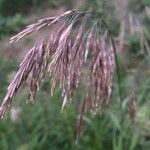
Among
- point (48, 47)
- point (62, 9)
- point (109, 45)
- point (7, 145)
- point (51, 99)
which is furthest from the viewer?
point (62, 9)

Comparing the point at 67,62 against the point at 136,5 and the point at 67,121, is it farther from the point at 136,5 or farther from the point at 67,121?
the point at 136,5

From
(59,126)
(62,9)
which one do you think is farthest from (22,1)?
(59,126)

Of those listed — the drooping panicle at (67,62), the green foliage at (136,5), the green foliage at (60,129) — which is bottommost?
the drooping panicle at (67,62)

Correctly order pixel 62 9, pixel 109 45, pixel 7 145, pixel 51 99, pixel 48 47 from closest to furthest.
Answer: pixel 48 47 → pixel 109 45 → pixel 7 145 → pixel 51 99 → pixel 62 9

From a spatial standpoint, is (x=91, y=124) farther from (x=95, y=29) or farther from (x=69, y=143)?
(x=95, y=29)

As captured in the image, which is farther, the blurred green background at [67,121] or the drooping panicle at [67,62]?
the blurred green background at [67,121]

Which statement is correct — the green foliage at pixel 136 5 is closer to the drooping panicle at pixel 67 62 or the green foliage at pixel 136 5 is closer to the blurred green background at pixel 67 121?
the blurred green background at pixel 67 121

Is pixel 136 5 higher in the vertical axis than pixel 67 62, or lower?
higher

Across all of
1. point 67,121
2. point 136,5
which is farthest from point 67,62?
point 136,5

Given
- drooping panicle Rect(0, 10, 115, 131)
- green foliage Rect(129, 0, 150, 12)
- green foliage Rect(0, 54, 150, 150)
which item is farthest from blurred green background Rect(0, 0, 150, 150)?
drooping panicle Rect(0, 10, 115, 131)

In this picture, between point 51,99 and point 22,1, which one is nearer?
point 51,99

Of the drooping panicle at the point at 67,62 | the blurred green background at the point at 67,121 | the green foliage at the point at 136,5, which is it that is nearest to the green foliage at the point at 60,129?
the blurred green background at the point at 67,121
